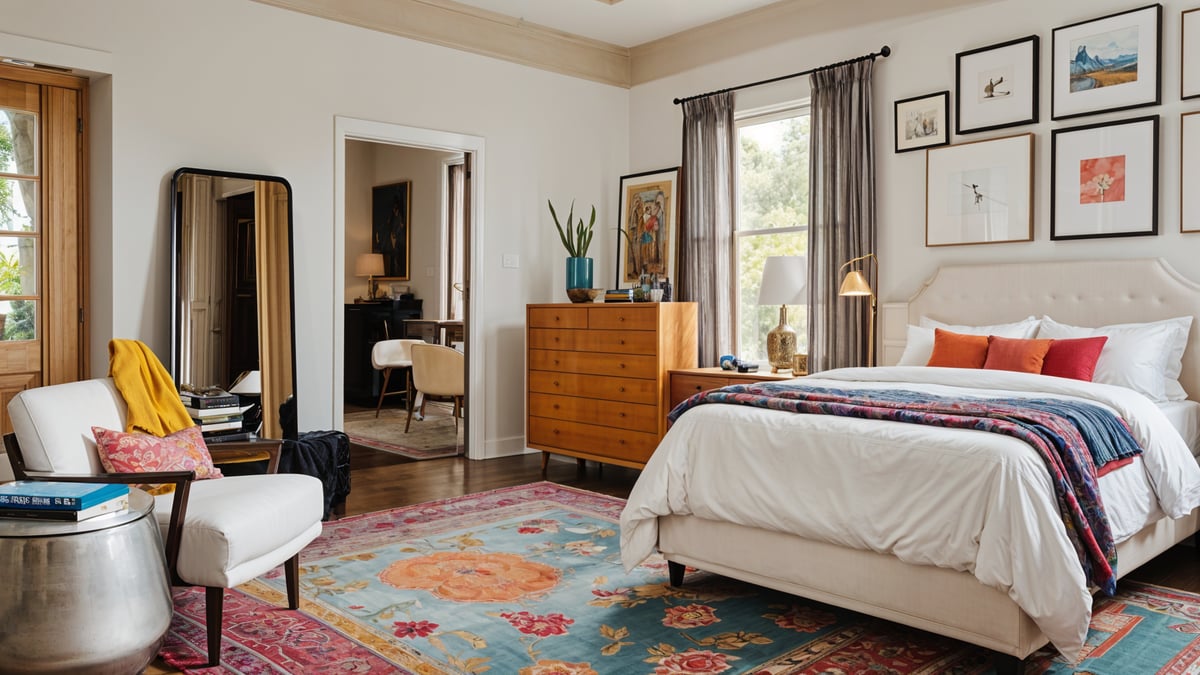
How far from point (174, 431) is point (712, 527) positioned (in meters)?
1.96

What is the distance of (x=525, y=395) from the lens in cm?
581

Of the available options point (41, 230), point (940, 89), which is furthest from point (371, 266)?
point (940, 89)

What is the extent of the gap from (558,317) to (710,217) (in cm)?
118

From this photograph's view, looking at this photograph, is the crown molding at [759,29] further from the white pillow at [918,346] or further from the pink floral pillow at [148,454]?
the pink floral pillow at [148,454]

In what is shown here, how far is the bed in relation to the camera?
7.92ft

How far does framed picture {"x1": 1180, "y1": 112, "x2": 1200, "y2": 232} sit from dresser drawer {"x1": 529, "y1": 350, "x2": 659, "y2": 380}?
257 centimetres

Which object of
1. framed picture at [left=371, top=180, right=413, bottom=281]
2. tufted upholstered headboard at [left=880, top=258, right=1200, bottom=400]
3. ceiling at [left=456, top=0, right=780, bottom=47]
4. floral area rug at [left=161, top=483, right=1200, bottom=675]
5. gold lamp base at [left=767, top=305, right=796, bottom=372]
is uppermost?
ceiling at [left=456, top=0, right=780, bottom=47]

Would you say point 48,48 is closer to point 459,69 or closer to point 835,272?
point 459,69

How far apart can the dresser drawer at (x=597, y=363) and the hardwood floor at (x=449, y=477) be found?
64 cm

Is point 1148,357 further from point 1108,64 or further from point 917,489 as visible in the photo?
point 917,489

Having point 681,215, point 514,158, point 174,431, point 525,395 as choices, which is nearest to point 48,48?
point 174,431

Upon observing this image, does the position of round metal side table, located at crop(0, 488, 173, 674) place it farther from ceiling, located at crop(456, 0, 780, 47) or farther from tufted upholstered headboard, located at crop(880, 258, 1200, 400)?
ceiling, located at crop(456, 0, 780, 47)

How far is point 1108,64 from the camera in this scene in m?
3.98

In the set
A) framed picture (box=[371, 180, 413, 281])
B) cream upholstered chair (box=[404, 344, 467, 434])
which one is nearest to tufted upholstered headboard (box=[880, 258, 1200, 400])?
cream upholstered chair (box=[404, 344, 467, 434])
